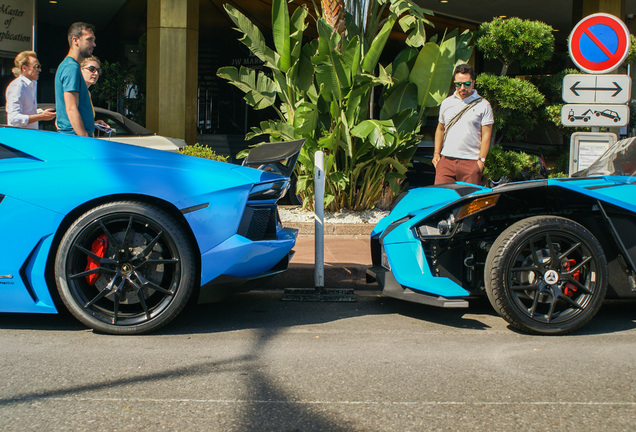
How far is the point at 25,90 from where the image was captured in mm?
6250

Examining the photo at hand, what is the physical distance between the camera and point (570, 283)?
4.01m

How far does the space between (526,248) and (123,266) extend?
245 cm

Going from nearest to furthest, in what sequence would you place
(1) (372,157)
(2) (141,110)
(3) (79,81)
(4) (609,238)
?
(4) (609,238) → (3) (79,81) → (1) (372,157) → (2) (141,110)

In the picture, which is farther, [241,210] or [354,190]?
[354,190]

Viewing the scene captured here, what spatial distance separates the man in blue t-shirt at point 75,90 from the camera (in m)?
5.08

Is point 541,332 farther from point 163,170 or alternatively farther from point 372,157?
point 372,157

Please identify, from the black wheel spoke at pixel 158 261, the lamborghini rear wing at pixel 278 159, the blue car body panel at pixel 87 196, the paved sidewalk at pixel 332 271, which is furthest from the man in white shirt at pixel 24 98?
the black wheel spoke at pixel 158 261

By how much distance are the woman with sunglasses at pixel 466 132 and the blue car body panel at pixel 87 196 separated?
2636mm

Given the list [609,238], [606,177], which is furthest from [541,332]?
[606,177]

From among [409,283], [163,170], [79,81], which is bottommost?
[409,283]

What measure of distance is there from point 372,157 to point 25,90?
436cm

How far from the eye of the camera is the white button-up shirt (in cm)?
609

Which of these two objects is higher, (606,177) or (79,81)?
(79,81)

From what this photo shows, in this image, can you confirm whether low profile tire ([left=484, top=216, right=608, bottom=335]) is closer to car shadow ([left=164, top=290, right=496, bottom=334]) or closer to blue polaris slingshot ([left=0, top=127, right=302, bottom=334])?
car shadow ([left=164, top=290, right=496, bottom=334])
